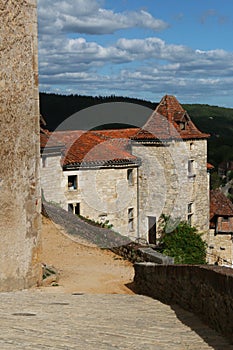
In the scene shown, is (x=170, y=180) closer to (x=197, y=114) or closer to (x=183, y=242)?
(x=183, y=242)

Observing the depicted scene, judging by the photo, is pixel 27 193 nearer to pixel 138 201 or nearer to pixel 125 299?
pixel 125 299

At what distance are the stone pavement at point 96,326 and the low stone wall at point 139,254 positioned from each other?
4.61 m

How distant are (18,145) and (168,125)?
19.8 meters

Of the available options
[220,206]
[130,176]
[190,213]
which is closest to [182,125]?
[130,176]

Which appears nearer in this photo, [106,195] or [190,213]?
[106,195]

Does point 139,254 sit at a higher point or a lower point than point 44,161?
lower

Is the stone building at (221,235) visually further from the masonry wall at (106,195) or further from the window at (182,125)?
the window at (182,125)

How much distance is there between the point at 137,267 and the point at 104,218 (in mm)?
16358

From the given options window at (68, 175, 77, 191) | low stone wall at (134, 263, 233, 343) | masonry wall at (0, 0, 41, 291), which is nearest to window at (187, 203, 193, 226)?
window at (68, 175, 77, 191)

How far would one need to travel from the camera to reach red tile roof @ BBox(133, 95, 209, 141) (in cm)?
2756

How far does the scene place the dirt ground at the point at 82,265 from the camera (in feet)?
37.0

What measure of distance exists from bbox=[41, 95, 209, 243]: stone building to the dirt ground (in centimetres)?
884

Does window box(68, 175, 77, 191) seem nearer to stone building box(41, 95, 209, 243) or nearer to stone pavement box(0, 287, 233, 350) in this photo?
stone building box(41, 95, 209, 243)

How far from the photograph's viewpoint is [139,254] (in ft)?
45.4
